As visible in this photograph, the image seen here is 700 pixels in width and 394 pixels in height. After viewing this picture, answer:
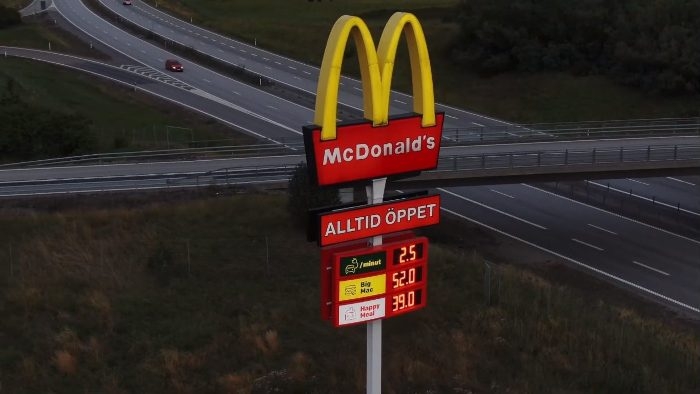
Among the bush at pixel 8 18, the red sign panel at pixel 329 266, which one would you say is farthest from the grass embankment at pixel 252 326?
the bush at pixel 8 18

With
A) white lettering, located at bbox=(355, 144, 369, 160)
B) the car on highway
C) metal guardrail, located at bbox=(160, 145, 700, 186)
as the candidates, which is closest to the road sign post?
white lettering, located at bbox=(355, 144, 369, 160)

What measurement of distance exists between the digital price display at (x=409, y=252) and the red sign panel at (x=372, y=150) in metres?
→ 1.46

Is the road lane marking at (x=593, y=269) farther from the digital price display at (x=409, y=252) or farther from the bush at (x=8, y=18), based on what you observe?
the bush at (x=8, y=18)

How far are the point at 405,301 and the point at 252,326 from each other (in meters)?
10.7

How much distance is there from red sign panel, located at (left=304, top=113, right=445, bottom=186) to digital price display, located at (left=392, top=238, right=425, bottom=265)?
57.5 inches

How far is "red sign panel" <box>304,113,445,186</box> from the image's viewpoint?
19.2m

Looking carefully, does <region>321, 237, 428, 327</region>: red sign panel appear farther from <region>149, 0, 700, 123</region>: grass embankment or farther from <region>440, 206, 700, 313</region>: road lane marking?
<region>149, 0, 700, 123</region>: grass embankment

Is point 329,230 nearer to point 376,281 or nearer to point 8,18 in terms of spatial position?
point 376,281

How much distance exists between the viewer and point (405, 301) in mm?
20797

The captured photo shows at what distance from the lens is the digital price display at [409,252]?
20500 mm

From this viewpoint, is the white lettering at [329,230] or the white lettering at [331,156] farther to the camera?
the white lettering at [329,230]

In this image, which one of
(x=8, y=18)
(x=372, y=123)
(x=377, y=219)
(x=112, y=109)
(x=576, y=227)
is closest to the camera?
(x=372, y=123)

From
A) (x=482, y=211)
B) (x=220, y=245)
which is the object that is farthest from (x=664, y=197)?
(x=220, y=245)

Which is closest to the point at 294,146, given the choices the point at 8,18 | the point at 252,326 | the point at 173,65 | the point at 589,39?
the point at 252,326
